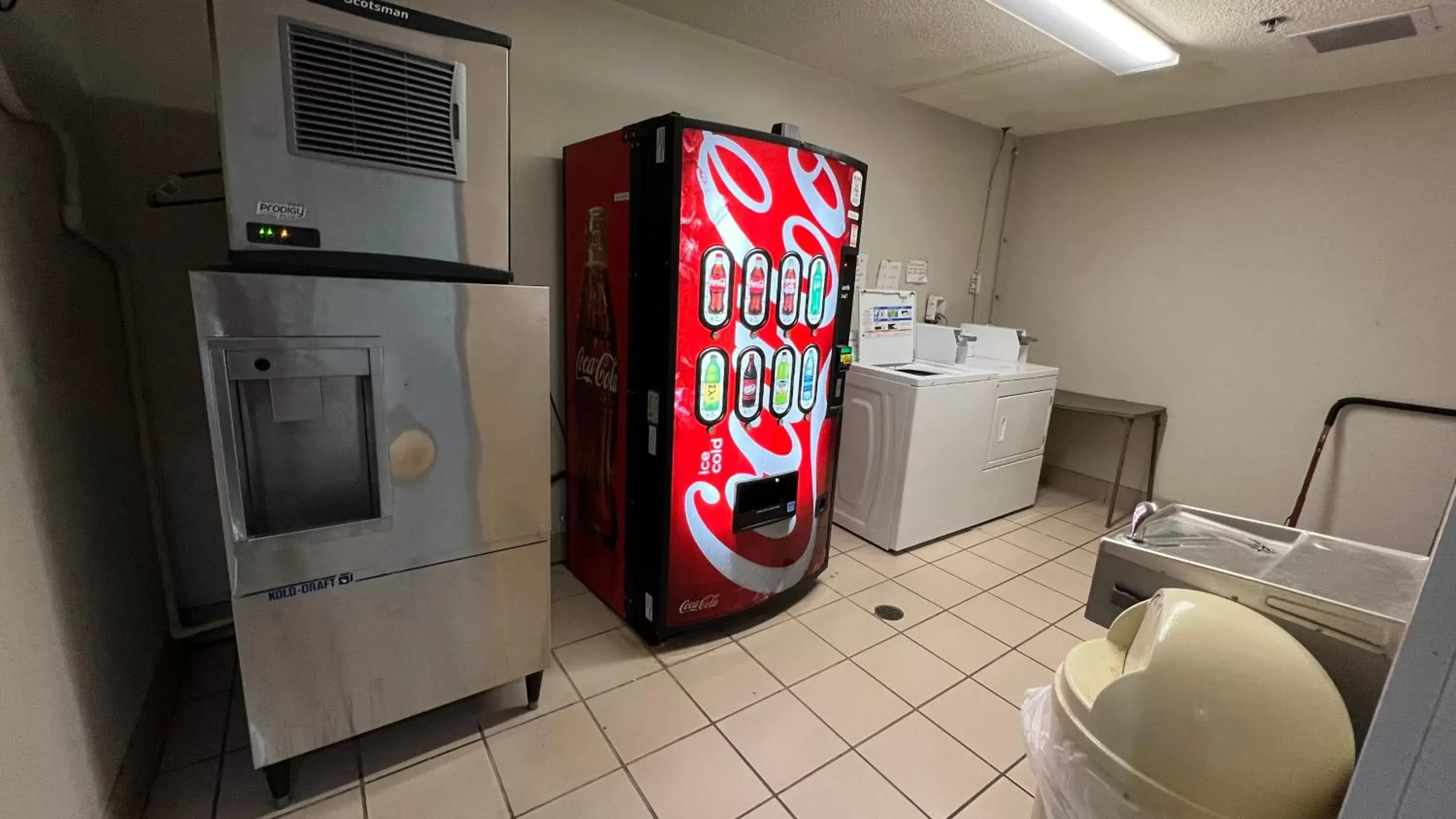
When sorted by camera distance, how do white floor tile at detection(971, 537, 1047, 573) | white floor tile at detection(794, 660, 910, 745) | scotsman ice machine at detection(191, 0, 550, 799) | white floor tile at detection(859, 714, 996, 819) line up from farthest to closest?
white floor tile at detection(971, 537, 1047, 573) < white floor tile at detection(794, 660, 910, 745) < white floor tile at detection(859, 714, 996, 819) < scotsman ice machine at detection(191, 0, 550, 799)

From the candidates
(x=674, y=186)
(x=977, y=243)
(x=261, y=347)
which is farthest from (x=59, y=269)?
(x=977, y=243)

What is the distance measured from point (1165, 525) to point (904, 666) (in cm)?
108

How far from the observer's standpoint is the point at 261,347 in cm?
118

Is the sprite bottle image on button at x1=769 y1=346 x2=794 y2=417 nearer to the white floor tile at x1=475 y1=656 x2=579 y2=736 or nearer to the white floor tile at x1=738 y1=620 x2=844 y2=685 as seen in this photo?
the white floor tile at x1=738 y1=620 x2=844 y2=685

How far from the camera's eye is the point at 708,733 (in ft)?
5.55

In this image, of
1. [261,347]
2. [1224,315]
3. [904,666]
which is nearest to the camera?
[261,347]

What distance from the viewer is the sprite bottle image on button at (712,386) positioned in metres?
1.91

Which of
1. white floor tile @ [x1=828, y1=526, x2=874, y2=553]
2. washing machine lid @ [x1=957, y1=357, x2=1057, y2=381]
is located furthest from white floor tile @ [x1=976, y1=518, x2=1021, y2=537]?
washing machine lid @ [x1=957, y1=357, x2=1057, y2=381]

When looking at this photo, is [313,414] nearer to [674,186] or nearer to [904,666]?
[674,186]

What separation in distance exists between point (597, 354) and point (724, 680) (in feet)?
A: 4.09

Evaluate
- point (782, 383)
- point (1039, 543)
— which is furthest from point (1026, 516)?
point (782, 383)

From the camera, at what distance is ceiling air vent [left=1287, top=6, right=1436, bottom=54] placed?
205cm

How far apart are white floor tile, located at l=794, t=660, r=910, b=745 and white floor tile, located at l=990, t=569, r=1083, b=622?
3.10ft

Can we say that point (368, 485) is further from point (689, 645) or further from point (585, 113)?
point (585, 113)
